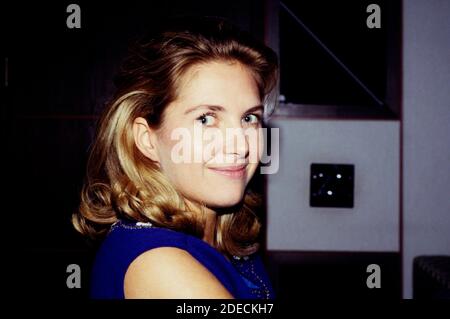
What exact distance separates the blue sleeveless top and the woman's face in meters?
0.12

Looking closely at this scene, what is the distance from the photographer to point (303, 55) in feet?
5.00

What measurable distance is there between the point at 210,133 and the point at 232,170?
0.10m

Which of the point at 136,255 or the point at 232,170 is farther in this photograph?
the point at 232,170

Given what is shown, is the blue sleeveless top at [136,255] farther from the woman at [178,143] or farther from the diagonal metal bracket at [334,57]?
the diagonal metal bracket at [334,57]

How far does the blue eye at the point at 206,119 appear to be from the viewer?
0.80m

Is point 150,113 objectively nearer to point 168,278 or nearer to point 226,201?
point 226,201

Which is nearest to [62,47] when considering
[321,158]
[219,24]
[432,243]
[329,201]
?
[219,24]

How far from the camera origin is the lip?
32.7 inches

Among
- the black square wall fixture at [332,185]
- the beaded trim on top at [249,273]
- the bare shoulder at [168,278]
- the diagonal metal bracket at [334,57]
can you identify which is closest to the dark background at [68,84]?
the diagonal metal bracket at [334,57]

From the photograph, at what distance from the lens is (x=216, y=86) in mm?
789

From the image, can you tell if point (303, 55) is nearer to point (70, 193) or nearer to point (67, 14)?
point (67, 14)

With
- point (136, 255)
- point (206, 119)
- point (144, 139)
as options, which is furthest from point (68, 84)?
point (136, 255)

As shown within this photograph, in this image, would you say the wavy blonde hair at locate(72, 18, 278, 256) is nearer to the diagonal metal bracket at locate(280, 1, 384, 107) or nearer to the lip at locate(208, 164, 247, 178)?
the lip at locate(208, 164, 247, 178)
